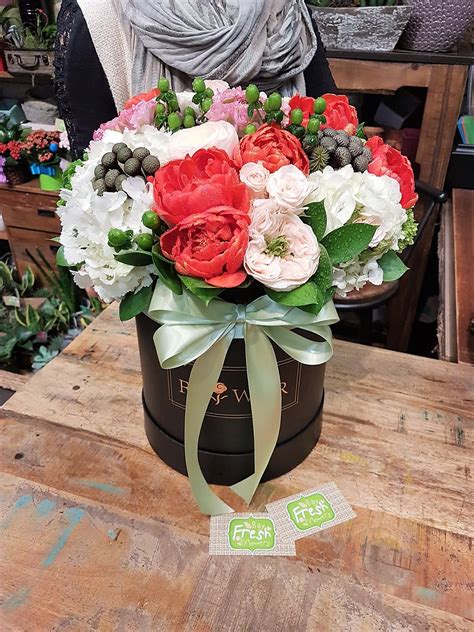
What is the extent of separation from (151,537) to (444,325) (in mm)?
953

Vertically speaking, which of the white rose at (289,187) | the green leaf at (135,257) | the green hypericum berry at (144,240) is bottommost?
the green leaf at (135,257)

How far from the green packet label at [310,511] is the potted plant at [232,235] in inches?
2.5

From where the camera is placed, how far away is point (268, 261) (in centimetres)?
57

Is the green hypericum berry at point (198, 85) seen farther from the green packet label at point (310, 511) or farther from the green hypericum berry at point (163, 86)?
the green packet label at point (310, 511)

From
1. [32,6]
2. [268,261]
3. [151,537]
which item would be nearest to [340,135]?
[268,261]

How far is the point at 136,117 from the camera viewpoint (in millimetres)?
661

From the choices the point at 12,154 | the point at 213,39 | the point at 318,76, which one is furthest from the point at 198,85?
the point at 12,154

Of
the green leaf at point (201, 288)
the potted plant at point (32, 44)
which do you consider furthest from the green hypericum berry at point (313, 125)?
the potted plant at point (32, 44)

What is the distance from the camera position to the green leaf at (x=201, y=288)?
1.85ft

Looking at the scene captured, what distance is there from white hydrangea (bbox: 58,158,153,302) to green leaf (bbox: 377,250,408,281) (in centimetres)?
30

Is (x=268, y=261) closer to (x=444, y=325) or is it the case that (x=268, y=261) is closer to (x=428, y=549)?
(x=428, y=549)

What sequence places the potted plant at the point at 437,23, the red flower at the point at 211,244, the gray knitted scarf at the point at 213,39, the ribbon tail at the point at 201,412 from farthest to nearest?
the potted plant at the point at 437,23 → the gray knitted scarf at the point at 213,39 → the ribbon tail at the point at 201,412 → the red flower at the point at 211,244

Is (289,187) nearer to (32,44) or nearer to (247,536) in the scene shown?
(247,536)

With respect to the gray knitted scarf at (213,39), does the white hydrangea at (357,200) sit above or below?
below
